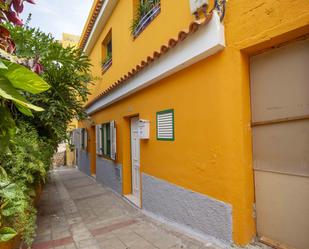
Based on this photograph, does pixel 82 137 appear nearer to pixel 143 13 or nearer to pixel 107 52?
pixel 107 52

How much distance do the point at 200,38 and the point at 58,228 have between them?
4.71 m

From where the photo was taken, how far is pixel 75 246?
12.5 ft

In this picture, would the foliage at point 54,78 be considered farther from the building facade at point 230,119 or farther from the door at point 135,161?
the building facade at point 230,119

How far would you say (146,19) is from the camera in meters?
5.48

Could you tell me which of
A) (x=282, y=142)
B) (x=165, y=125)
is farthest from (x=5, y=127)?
(x=165, y=125)

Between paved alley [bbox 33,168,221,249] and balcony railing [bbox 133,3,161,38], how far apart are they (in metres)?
4.63

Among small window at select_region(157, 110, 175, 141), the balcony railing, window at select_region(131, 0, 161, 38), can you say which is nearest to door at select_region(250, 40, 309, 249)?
small window at select_region(157, 110, 175, 141)

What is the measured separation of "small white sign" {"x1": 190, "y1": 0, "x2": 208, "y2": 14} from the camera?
128 inches

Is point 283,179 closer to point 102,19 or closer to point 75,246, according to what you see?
point 75,246

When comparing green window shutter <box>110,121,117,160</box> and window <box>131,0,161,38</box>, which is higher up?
window <box>131,0,161,38</box>

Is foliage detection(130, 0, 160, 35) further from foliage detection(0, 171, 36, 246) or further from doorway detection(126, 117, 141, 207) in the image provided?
foliage detection(0, 171, 36, 246)

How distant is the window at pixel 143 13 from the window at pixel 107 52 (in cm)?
263

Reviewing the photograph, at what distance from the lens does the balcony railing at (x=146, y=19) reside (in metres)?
4.97

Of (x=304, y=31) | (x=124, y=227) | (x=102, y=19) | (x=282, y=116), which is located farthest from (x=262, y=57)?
(x=102, y=19)
